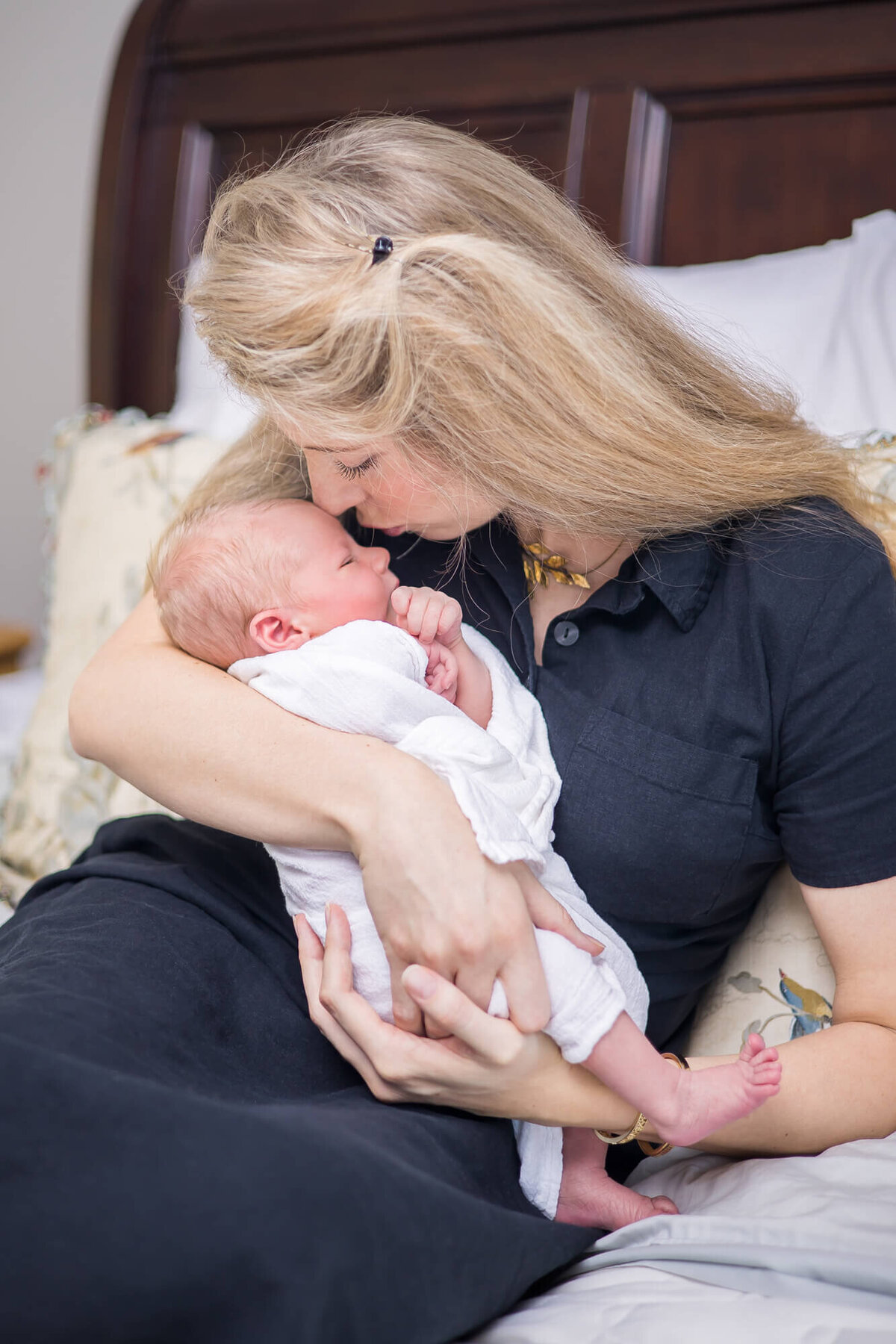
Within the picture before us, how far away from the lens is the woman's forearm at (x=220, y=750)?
837mm

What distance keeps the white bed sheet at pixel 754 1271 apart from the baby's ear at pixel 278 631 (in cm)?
53

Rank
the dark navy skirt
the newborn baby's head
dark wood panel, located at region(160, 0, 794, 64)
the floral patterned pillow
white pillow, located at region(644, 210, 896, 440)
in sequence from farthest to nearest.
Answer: dark wood panel, located at region(160, 0, 794, 64), the floral patterned pillow, white pillow, located at region(644, 210, 896, 440), the newborn baby's head, the dark navy skirt

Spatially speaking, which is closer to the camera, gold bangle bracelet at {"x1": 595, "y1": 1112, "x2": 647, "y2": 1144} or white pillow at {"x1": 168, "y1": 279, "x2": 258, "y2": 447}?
gold bangle bracelet at {"x1": 595, "y1": 1112, "x2": 647, "y2": 1144}

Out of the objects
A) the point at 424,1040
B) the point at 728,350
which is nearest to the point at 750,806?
the point at 424,1040

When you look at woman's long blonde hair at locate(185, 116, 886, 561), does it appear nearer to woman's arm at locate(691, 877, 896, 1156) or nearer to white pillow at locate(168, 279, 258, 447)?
woman's arm at locate(691, 877, 896, 1156)

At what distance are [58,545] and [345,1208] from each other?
1159mm

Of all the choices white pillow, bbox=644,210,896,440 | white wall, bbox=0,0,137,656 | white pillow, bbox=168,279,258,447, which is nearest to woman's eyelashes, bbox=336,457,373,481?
white pillow, bbox=644,210,896,440

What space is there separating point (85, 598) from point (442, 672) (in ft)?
2.32

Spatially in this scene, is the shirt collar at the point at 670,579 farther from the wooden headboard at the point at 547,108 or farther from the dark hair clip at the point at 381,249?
the wooden headboard at the point at 547,108

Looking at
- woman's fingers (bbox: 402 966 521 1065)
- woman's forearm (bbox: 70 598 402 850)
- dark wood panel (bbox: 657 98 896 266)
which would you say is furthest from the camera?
dark wood panel (bbox: 657 98 896 266)

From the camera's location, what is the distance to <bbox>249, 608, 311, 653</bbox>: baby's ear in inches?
37.2

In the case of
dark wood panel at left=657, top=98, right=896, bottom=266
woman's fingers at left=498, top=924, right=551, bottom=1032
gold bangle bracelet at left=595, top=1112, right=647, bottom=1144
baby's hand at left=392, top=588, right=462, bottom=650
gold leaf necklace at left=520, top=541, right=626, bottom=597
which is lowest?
gold bangle bracelet at left=595, top=1112, right=647, bottom=1144

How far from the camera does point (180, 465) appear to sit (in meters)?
1.46

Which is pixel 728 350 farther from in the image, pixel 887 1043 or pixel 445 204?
pixel 887 1043
